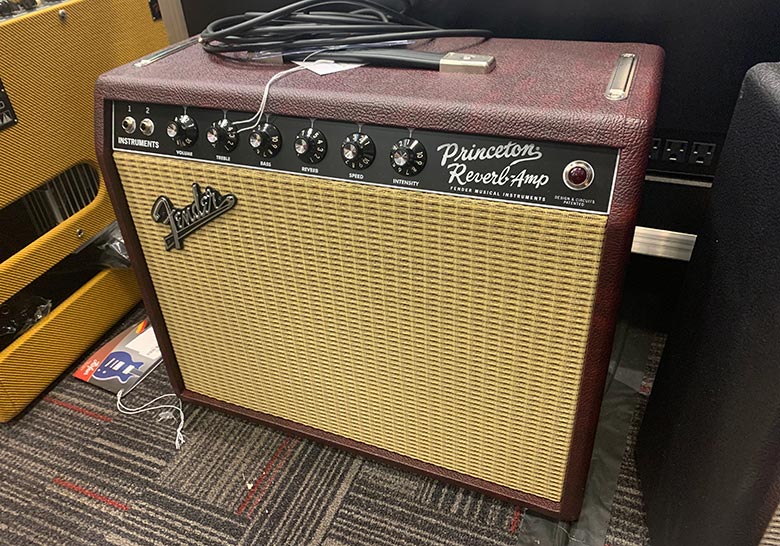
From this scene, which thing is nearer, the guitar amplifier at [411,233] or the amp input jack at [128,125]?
the guitar amplifier at [411,233]

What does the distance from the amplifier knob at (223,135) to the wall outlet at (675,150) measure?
570 millimetres

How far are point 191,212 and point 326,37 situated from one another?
0.83ft

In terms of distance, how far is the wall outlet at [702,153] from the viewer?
0.83 metres

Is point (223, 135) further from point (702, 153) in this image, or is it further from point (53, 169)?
point (702, 153)

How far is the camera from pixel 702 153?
0.84 m

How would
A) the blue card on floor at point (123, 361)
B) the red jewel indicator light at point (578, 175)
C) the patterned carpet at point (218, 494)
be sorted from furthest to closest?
the blue card on floor at point (123, 361) < the patterned carpet at point (218, 494) < the red jewel indicator light at point (578, 175)

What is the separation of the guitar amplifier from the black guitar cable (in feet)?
0.08

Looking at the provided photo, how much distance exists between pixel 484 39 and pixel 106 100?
439 mm

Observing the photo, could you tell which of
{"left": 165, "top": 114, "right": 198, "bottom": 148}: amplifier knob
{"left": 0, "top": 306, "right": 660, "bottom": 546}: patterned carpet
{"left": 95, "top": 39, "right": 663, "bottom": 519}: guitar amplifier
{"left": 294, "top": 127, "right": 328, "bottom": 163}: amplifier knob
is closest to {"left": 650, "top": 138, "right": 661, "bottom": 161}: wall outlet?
{"left": 95, "top": 39, "right": 663, "bottom": 519}: guitar amplifier

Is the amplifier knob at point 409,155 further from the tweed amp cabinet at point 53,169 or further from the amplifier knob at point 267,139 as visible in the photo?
the tweed amp cabinet at point 53,169

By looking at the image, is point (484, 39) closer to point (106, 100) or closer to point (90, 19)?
point (106, 100)

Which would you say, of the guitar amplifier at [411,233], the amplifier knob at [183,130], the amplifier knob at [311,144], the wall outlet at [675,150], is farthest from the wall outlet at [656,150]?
the amplifier knob at [183,130]

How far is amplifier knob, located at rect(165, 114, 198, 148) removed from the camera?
663 mm

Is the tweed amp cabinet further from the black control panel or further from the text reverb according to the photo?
the text reverb
